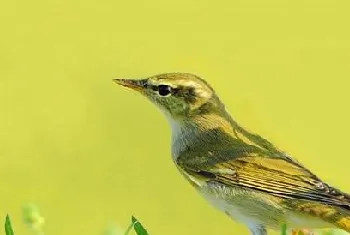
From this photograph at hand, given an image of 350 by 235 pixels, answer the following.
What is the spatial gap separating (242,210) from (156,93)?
90 cm

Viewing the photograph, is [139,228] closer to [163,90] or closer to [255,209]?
[255,209]

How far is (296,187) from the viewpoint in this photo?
6414 mm

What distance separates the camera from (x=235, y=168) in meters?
6.63

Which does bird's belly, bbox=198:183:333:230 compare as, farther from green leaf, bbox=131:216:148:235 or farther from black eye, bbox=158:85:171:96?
green leaf, bbox=131:216:148:235

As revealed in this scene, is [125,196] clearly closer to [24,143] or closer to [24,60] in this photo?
[24,143]

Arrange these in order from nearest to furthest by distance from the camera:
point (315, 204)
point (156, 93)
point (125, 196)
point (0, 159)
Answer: point (315, 204), point (156, 93), point (125, 196), point (0, 159)

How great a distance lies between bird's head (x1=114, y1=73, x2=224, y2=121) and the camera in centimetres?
696

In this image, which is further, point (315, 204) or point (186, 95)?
point (186, 95)

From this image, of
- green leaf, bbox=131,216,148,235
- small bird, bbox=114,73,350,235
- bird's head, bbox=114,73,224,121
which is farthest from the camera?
bird's head, bbox=114,73,224,121

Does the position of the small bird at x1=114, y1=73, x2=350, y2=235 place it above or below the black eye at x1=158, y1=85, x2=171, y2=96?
below

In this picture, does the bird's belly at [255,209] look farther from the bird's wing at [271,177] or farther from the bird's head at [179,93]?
the bird's head at [179,93]

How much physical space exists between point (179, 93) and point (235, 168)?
60 cm

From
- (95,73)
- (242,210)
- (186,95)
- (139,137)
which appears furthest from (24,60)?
(242,210)

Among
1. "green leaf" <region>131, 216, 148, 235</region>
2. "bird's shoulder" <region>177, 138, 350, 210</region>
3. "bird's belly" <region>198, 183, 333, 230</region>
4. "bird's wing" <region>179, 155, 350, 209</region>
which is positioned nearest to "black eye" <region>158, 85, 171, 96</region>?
"bird's shoulder" <region>177, 138, 350, 210</region>
